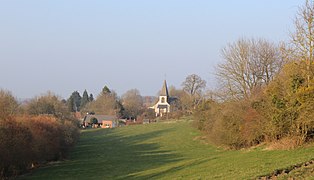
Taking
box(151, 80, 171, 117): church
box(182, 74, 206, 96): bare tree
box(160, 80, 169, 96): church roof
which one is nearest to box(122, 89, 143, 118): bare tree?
box(151, 80, 171, 117): church

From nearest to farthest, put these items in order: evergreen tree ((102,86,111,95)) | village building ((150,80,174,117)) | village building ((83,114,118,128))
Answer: village building ((83,114,118,128)) → evergreen tree ((102,86,111,95)) → village building ((150,80,174,117))

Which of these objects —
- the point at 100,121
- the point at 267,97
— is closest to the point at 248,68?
the point at 267,97

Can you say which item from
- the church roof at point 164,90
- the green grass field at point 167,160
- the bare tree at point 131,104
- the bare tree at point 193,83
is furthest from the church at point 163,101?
the green grass field at point 167,160

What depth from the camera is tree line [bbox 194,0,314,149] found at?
2530 centimetres

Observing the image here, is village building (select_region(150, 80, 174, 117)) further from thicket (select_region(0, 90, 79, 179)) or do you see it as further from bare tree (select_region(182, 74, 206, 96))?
thicket (select_region(0, 90, 79, 179))

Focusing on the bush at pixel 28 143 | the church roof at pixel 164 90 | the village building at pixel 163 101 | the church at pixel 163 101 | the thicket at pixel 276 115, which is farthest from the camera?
the church roof at pixel 164 90

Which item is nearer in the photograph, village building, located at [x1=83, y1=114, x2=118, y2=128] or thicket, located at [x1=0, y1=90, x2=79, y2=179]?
thicket, located at [x1=0, y1=90, x2=79, y2=179]

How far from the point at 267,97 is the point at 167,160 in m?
9.93

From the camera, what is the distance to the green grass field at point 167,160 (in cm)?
1947

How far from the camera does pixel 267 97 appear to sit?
30.0m

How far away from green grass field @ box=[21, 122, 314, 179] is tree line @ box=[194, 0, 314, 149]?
1863 millimetres

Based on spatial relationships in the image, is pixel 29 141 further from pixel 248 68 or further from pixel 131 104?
pixel 131 104

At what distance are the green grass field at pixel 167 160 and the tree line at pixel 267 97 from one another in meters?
1.86

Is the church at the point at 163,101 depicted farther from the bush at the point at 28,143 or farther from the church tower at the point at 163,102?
the bush at the point at 28,143
